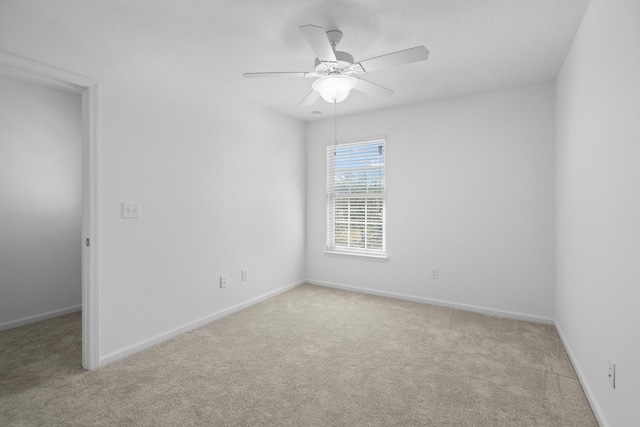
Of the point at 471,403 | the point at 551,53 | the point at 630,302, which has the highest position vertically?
the point at 551,53

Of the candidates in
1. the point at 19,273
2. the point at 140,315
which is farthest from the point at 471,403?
the point at 19,273

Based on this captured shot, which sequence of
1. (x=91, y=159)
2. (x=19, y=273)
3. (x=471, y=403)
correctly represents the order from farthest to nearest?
(x=19, y=273) < (x=91, y=159) < (x=471, y=403)

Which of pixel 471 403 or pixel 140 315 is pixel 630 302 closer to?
pixel 471 403

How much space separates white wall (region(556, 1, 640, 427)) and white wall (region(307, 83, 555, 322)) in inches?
26.5

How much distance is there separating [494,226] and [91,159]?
3826 mm

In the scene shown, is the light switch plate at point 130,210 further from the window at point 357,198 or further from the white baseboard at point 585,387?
the white baseboard at point 585,387

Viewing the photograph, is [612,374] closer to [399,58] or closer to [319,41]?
[399,58]

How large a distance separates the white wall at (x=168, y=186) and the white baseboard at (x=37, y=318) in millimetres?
1603

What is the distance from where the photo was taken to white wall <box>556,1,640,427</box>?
1.43 meters

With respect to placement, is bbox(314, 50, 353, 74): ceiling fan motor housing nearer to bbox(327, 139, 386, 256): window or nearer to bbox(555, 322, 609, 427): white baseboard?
bbox(327, 139, 386, 256): window

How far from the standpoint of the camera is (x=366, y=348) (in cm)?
276

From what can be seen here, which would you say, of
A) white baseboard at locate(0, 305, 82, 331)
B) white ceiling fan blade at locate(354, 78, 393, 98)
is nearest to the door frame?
white baseboard at locate(0, 305, 82, 331)

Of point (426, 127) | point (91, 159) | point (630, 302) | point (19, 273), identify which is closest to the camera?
→ point (630, 302)

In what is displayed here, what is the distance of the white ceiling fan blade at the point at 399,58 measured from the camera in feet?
6.30
